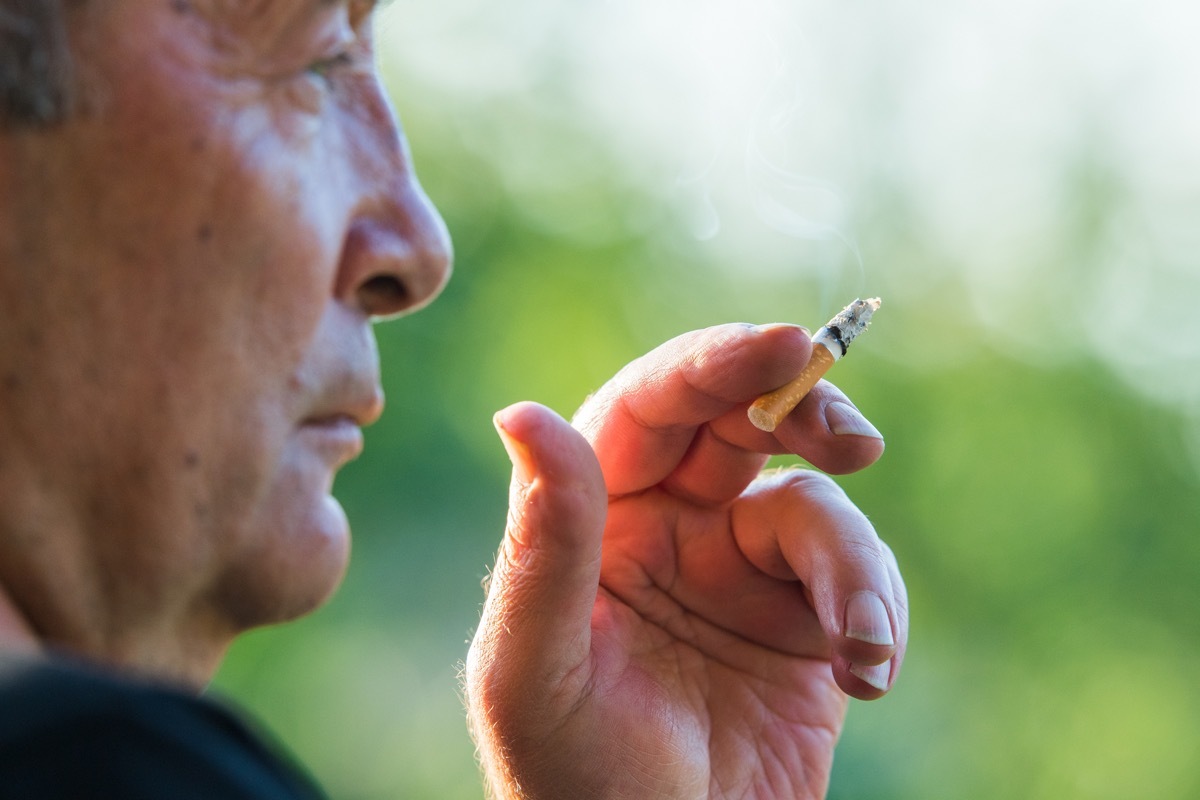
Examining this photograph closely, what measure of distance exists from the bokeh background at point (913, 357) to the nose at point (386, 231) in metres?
7.55

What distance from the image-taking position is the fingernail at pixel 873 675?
1.39 metres

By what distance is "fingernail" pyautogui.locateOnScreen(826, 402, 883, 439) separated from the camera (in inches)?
57.7

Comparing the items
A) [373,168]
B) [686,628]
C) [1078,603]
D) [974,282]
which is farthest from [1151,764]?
[373,168]

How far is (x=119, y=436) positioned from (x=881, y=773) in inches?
337

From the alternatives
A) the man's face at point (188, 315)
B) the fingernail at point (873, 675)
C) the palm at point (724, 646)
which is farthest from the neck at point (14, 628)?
the fingernail at point (873, 675)

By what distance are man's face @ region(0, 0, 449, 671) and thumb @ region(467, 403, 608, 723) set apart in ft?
1.01

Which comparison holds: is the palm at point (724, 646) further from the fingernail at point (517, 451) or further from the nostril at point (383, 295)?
the nostril at point (383, 295)

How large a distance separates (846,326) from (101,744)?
4.02 feet

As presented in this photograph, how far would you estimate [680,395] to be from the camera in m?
1.55

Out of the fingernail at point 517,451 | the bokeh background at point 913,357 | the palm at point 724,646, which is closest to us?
the fingernail at point 517,451

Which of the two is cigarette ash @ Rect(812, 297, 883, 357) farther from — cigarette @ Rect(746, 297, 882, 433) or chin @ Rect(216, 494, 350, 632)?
chin @ Rect(216, 494, 350, 632)

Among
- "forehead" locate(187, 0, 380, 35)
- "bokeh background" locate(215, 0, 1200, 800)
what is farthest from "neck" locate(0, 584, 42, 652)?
"bokeh background" locate(215, 0, 1200, 800)

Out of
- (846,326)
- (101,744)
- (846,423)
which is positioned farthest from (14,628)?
(846,326)

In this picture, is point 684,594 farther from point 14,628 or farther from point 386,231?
point 14,628
